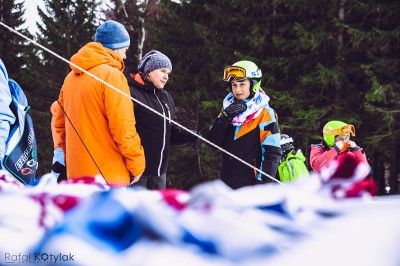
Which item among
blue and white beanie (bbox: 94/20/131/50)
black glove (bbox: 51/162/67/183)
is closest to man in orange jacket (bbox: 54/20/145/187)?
blue and white beanie (bbox: 94/20/131/50)

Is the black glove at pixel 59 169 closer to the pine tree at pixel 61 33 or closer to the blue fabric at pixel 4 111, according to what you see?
the blue fabric at pixel 4 111

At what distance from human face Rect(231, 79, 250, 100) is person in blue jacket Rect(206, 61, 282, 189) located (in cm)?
4

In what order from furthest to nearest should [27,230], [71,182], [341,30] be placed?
[341,30]
[71,182]
[27,230]

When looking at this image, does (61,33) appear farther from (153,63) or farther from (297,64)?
(153,63)

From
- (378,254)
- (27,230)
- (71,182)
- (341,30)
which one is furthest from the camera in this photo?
(341,30)

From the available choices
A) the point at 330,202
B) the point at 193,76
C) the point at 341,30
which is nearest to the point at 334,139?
the point at 330,202

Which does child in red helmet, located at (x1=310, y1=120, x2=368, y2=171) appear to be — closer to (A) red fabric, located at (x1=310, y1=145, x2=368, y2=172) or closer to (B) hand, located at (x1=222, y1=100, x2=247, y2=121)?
(A) red fabric, located at (x1=310, y1=145, x2=368, y2=172)

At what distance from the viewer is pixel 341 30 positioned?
12578 mm

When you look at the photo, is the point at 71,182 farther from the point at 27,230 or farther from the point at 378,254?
the point at 378,254

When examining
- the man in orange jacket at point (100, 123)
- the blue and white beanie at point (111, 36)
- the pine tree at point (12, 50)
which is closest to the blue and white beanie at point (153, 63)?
the blue and white beanie at point (111, 36)

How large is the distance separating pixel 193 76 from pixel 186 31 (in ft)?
4.82

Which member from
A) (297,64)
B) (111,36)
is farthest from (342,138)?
(297,64)

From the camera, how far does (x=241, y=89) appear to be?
4.17 metres

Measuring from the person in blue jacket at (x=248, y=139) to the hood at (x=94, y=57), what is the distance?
3.24 feet
